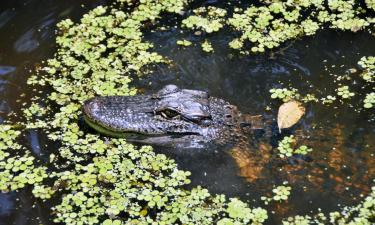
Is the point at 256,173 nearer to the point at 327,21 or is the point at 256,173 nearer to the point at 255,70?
the point at 255,70

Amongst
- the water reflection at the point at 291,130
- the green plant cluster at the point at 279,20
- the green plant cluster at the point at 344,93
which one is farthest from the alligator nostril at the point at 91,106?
the green plant cluster at the point at 344,93

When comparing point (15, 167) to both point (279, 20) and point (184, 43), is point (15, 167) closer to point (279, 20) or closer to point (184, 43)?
point (184, 43)

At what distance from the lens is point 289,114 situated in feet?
20.1

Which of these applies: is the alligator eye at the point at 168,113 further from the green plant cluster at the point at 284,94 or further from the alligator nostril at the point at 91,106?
the green plant cluster at the point at 284,94

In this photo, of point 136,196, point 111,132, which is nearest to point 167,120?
point 111,132

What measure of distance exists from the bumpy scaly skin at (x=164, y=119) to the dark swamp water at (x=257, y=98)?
0.19 metres

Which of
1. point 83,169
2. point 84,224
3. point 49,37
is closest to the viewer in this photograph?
point 84,224

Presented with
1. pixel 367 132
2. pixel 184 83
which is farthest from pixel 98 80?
pixel 367 132

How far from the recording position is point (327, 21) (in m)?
7.51

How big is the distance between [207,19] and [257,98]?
1762mm

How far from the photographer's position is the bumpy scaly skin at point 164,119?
18.8 feet

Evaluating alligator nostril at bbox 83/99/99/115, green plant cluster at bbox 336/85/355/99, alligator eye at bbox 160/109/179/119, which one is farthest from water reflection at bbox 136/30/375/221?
alligator nostril at bbox 83/99/99/115

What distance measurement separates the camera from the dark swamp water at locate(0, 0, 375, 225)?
5.28 meters

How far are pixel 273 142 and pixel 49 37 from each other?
141 inches
